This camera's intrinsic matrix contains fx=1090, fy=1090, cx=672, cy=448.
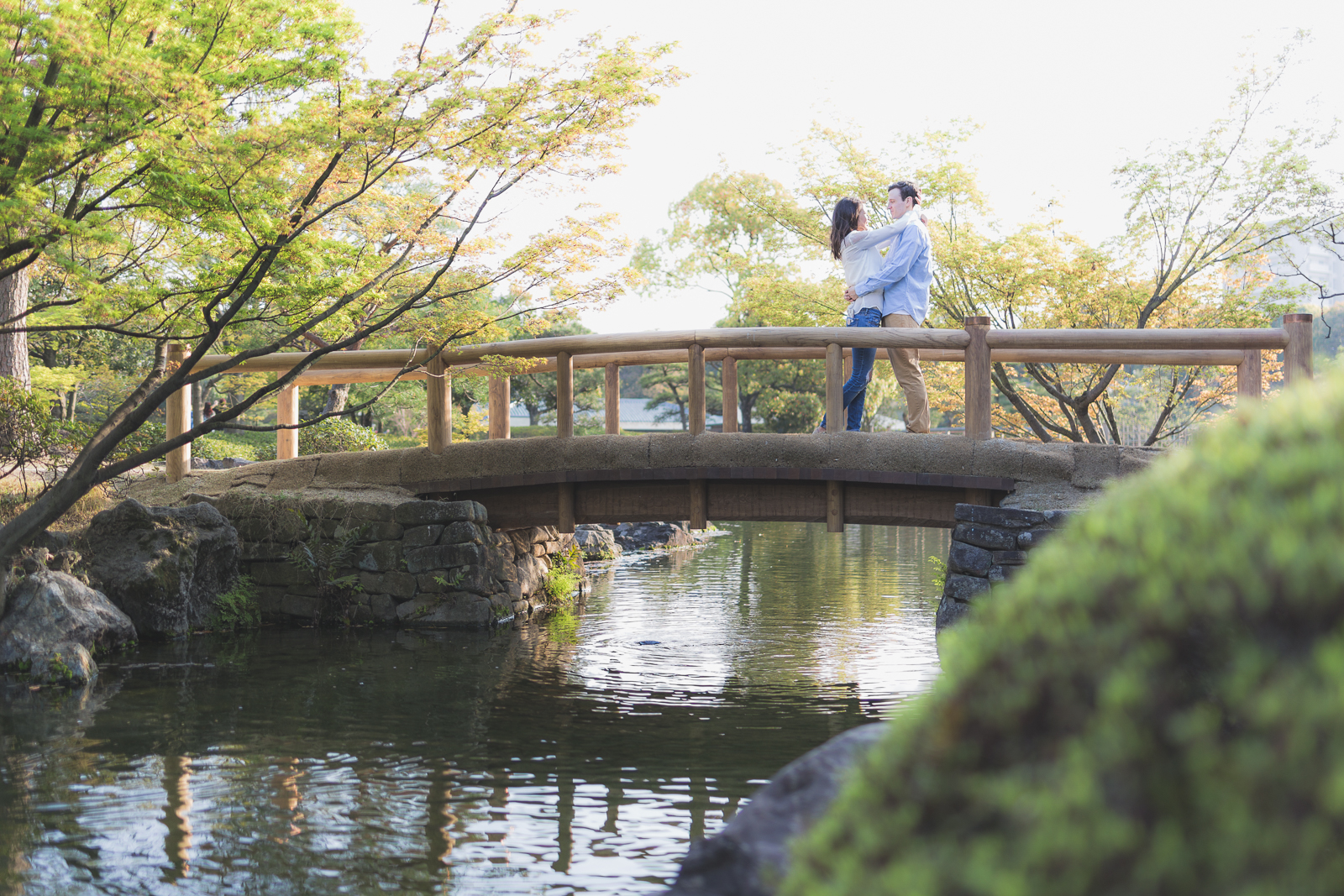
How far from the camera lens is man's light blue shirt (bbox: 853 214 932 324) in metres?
8.85

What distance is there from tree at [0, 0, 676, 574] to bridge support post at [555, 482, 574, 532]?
1.59 m

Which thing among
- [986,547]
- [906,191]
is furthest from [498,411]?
[986,547]

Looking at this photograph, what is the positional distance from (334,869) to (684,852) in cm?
137

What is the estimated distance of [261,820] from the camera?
15.6 feet

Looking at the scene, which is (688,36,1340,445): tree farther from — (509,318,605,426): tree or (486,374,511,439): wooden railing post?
(509,318,605,426): tree

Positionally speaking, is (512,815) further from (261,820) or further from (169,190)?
(169,190)

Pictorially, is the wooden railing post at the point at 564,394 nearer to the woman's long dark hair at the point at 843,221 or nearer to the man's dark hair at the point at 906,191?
the woman's long dark hair at the point at 843,221

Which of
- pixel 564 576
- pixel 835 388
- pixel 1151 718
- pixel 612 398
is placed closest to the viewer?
pixel 1151 718

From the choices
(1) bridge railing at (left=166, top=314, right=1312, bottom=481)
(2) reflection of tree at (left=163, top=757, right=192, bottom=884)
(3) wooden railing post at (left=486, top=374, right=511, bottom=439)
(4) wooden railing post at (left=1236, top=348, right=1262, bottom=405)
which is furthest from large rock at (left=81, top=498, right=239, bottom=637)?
(4) wooden railing post at (left=1236, top=348, right=1262, bottom=405)

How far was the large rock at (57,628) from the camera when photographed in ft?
24.8

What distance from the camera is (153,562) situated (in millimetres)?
9125

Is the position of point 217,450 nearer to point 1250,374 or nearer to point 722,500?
point 722,500

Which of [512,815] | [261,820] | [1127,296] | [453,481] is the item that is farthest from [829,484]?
[1127,296]

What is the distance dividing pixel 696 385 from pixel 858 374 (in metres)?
1.33
